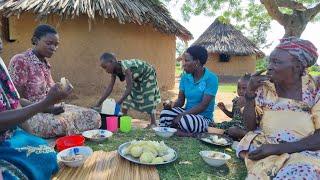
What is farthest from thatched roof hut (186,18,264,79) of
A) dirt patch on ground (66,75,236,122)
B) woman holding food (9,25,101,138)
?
woman holding food (9,25,101,138)

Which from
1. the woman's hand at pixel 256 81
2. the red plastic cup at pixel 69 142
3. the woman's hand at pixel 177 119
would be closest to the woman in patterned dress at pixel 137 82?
the woman's hand at pixel 177 119

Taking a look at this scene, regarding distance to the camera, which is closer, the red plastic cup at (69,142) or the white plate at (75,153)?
the white plate at (75,153)

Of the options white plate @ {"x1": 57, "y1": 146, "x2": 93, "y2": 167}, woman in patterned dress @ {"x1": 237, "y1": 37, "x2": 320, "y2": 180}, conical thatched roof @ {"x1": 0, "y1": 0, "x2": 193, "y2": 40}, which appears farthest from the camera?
conical thatched roof @ {"x1": 0, "y1": 0, "x2": 193, "y2": 40}

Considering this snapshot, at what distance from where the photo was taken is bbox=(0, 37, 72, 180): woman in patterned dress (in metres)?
1.81

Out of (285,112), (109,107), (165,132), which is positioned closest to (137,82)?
(109,107)

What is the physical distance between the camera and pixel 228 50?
56.7 feet

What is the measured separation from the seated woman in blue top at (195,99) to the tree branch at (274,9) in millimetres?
5302

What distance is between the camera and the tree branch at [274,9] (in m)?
8.34

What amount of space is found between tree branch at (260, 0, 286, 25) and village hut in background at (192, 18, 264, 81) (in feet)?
28.2

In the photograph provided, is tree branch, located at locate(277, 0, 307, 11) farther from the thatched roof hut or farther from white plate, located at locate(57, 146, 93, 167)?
the thatched roof hut

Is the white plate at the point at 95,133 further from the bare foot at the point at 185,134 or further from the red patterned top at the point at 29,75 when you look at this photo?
the bare foot at the point at 185,134

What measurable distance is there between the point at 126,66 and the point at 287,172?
10.3 ft

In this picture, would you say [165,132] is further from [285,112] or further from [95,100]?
[95,100]

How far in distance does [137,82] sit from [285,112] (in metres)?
3.15
